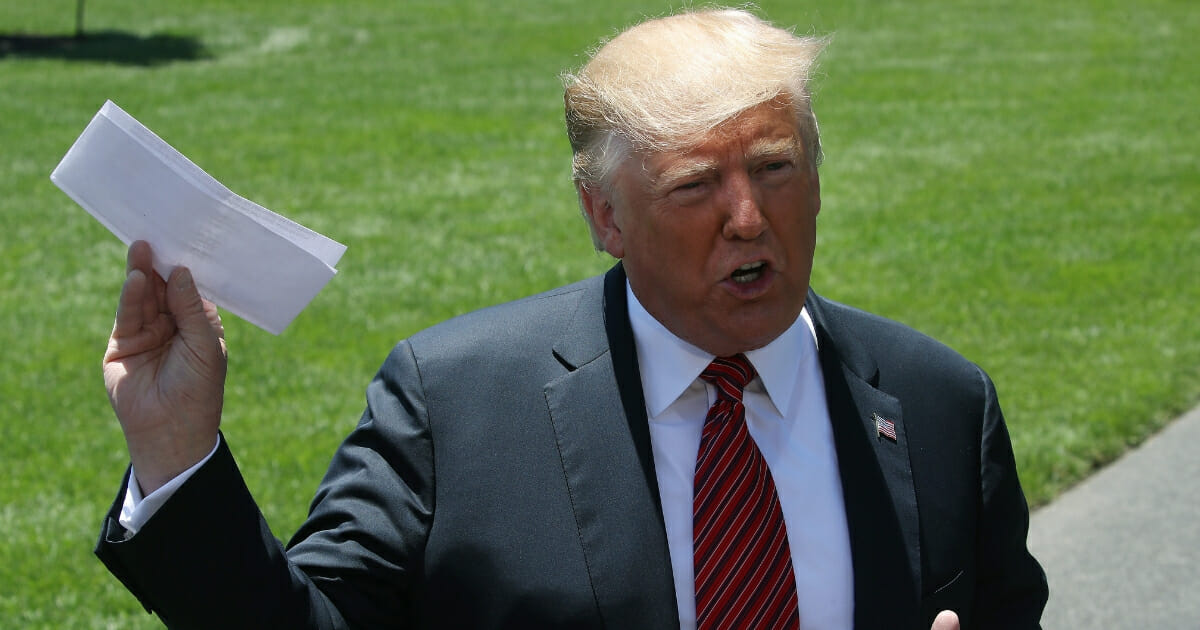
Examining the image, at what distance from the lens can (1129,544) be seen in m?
5.70

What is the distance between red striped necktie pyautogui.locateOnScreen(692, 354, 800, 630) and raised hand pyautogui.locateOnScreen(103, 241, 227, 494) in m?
0.84

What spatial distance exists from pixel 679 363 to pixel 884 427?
39cm

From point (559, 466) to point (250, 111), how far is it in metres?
12.9

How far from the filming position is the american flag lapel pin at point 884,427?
8.47 ft

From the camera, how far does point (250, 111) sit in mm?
14672

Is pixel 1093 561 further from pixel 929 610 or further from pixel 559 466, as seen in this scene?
pixel 559 466

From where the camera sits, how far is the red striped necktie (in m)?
2.41

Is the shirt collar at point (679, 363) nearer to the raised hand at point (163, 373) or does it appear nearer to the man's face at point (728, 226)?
the man's face at point (728, 226)

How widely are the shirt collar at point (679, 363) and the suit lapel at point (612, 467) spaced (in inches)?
1.3

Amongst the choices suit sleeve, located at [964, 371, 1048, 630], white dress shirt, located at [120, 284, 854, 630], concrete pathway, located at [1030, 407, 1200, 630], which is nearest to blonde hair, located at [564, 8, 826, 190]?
white dress shirt, located at [120, 284, 854, 630]

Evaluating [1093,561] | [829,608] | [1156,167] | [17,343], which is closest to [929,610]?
[829,608]

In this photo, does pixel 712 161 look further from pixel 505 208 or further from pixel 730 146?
pixel 505 208

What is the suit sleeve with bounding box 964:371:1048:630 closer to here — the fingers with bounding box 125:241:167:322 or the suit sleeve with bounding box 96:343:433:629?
the suit sleeve with bounding box 96:343:433:629

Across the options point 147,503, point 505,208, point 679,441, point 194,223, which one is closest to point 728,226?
point 679,441
